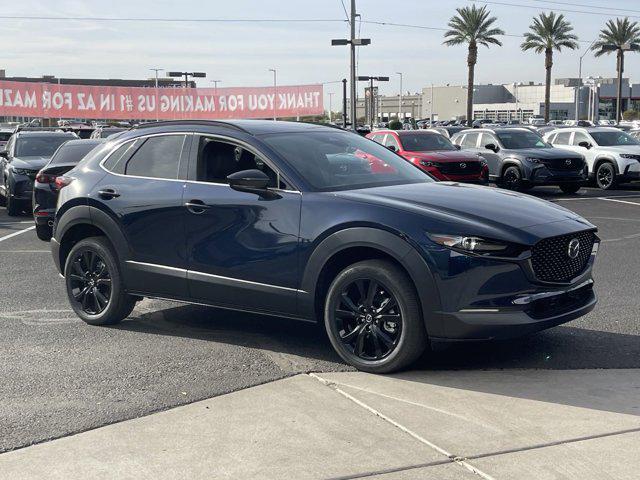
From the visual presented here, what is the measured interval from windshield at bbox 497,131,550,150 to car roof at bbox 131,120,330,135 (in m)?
16.3

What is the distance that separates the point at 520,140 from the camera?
919 inches

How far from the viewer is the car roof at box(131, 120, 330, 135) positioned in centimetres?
692

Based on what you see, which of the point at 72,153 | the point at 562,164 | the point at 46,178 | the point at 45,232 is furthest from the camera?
the point at 562,164

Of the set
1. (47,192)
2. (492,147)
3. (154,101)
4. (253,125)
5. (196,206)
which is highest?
(154,101)

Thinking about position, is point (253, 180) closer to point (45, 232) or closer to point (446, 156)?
point (45, 232)

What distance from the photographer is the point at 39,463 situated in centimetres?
443

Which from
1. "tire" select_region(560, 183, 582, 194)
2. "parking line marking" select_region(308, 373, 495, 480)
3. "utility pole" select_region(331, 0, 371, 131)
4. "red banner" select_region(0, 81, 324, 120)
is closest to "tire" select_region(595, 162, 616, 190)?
"tire" select_region(560, 183, 582, 194)

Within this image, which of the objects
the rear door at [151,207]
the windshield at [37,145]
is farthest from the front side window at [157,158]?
the windshield at [37,145]

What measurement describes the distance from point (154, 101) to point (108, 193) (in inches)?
1382

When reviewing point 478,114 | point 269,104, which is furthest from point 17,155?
point 478,114

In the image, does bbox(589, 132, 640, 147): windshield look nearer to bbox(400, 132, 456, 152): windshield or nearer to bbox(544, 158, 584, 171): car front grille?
bbox(544, 158, 584, 171): car front grille

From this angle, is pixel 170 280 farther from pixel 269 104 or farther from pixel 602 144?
pixel 269 104

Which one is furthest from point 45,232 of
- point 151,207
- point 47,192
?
point 151,207

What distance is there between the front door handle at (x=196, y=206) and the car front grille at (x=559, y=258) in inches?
97.1
